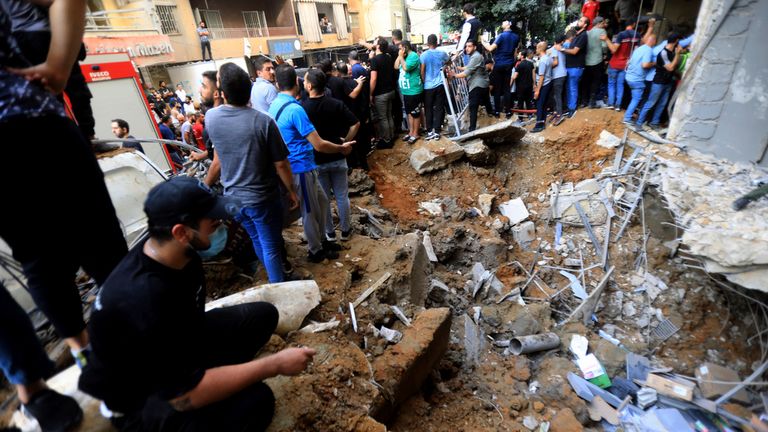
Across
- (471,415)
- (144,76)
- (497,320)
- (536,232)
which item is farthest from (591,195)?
(144,76)

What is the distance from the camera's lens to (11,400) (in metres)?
1.92

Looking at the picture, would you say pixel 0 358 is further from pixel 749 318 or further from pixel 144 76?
pixel 144 76

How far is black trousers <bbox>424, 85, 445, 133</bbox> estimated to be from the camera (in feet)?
26.1

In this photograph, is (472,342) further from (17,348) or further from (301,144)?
(17,348)

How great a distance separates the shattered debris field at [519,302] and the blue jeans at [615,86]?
36cm

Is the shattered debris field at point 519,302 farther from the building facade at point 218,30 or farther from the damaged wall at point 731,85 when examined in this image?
the building facade at point 218,30

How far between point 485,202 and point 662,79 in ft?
12.7

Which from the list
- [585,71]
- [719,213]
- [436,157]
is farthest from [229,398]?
[585,71]

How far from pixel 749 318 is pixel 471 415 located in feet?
13.6

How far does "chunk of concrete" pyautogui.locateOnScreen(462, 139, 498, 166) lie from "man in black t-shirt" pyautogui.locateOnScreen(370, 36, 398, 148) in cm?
179

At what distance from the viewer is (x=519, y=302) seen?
5.59 m

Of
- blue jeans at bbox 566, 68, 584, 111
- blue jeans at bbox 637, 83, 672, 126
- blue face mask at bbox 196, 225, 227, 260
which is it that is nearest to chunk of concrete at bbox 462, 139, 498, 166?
blue jeans at bbox 566, 68, 584, 111

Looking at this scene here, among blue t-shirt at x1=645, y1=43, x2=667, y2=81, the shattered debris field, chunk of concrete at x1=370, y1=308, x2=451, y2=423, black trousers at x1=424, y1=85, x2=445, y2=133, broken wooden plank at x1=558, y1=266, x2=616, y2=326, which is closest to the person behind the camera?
chunk of concrete at x1=370, y1=308, x2=451, y2=423

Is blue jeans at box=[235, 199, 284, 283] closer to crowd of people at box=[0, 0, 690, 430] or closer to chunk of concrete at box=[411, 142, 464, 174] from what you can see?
crowd of people at box=[0, 0, 690, 430]
